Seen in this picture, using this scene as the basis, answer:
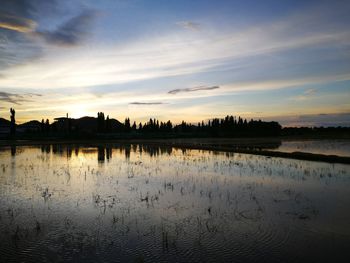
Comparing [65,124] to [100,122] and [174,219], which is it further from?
[174,219]

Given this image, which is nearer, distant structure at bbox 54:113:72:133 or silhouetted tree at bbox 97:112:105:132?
distant structure at bbox 54:113:72:133

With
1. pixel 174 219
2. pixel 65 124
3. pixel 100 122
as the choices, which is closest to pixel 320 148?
pixel 174 219

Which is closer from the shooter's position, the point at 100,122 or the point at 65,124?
the point at 100,122

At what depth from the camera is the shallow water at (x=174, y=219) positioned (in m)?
7.33

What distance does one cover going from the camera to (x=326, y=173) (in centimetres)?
1998

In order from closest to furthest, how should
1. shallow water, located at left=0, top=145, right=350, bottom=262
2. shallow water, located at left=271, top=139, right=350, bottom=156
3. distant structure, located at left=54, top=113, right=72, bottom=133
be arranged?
shallow water, located at left=0, top=145, right=350, bottom=262 < shallow water, located at left=271, top=139, right=350, bottom=156 < distant structure, located at left=54, top=113, right=72, bottom=133

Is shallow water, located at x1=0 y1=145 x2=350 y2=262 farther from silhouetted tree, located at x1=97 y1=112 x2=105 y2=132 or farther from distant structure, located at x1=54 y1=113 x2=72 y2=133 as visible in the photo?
silhouetted tree, located at x1=97 y1=112 x2=105 y2=132

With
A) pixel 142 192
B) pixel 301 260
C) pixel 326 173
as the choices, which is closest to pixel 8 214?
pixel 142 192

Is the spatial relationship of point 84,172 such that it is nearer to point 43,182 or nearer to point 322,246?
point 43,182

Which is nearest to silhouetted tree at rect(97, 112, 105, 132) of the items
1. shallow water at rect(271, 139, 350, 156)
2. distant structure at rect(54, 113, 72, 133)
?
distant structure at rect(54, 113, 72, 133)

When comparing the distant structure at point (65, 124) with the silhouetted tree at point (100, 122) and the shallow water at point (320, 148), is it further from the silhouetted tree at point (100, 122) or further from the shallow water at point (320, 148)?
the shallow water at point (320, 148)

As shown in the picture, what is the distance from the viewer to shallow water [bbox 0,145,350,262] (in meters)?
7.33

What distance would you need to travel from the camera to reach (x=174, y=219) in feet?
32.8

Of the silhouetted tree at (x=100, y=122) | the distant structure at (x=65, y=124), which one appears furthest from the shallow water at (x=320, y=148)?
the silhouetted tree at (x=100, y=122)
